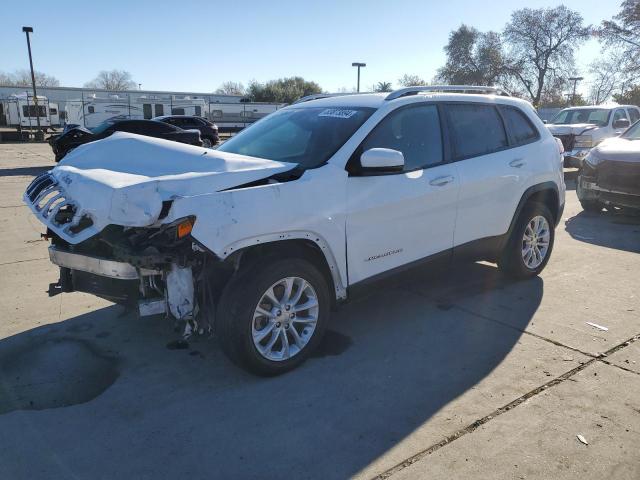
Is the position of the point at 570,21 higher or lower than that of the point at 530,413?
higher

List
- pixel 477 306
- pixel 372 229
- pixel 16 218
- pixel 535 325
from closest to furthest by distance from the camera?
pixel 372 229 < pixel 535 325 < pixel 477 306 < pixel 16 218

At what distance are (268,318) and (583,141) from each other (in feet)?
43.9

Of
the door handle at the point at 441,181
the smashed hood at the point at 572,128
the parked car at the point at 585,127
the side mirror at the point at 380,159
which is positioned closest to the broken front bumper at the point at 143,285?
the side mirror at the point at 380,159

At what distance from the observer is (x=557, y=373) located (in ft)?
11.9

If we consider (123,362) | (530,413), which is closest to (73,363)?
(123,362)

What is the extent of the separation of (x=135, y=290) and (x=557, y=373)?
291 centimetres

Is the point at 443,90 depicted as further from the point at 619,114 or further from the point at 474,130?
the point at 619,114

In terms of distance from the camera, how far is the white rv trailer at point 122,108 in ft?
111

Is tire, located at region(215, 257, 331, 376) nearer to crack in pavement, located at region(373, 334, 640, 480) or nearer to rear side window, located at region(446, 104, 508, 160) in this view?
crack in pavement, located at region(373, 334, 640, 480)

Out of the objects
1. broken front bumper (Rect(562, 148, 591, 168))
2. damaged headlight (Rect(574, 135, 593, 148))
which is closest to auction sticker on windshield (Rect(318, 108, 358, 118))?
broken front bumper (Rect(562, 148, 591, 168))

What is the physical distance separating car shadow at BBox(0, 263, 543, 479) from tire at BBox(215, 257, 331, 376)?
Answer: 165mm

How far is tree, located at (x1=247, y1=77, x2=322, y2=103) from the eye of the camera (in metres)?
59.1

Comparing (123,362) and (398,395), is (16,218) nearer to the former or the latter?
(123,362)

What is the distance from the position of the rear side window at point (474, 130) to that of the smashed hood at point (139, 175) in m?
1.78
